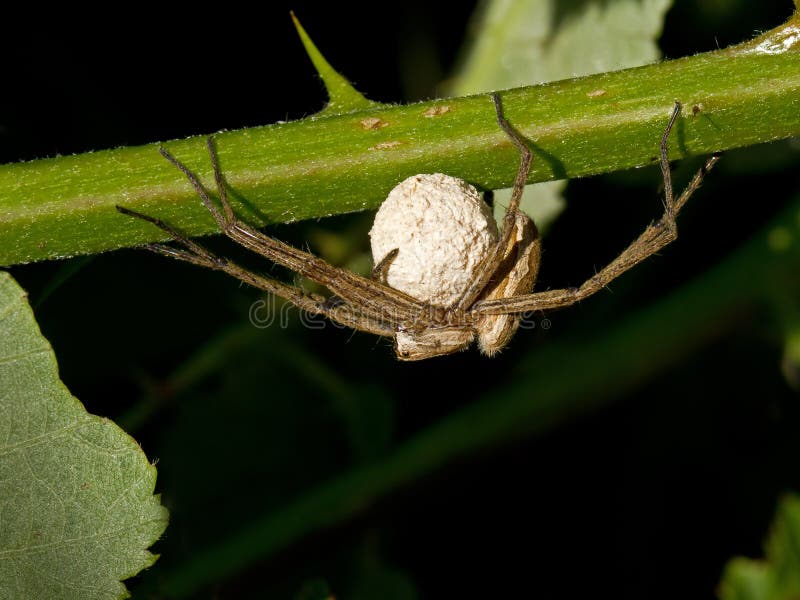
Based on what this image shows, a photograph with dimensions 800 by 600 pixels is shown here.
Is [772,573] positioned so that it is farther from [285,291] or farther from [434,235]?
[285,291]

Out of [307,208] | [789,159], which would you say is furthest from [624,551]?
[307,208]

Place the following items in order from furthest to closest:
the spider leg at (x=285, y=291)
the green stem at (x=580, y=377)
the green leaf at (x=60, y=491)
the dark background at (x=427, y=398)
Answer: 1. the green stem at (x=580, y=377)
2. the dark background at (x=427, y=398)
3. the spider leg at (x=285, y=291)
4. the green leaf at (x=60, y=491)

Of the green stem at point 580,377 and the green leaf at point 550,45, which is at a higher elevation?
the green leaf at point 550,45

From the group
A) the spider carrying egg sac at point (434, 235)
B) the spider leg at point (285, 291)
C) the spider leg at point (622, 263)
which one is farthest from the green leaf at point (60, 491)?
the spider leg at point (622, 263)

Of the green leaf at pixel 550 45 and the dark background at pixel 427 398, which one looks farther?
the dark background at pixel 427 398

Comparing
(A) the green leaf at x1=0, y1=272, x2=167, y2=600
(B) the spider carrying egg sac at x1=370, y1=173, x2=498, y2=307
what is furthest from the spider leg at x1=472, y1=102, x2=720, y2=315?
(A) the green leaf at x1=0, y1=272, x2=167, y2=600

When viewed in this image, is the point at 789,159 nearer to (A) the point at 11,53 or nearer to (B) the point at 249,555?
(B) the point at 249,555

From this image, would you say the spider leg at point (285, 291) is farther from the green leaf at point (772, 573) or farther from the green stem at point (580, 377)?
the green leaf at point (772, 573)

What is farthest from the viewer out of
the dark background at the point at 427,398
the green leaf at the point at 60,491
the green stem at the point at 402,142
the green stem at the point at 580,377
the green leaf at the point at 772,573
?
the green stem at the point at 580,377
